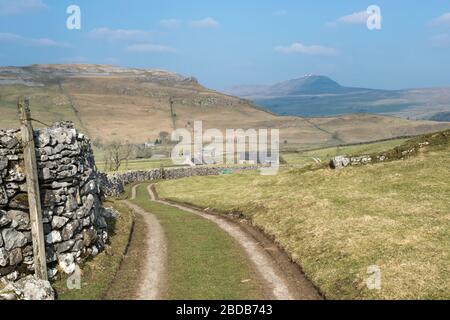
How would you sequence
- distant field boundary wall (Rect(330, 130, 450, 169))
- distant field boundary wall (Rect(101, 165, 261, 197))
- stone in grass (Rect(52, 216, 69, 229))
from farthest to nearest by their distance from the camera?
distant field boundary wall (Rect(101, 165, 261, 197)) → distant field boundary wall (Rect(330, 130, 450, 169)) → stone in grass (Rect(52, 216, 69, 229))

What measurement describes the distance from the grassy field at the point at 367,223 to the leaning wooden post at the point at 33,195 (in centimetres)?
1502

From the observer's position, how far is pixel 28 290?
22.4m

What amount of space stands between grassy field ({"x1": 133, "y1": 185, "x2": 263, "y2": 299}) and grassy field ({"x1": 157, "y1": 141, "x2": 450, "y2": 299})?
3743mm

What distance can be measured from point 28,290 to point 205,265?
10.7 meters

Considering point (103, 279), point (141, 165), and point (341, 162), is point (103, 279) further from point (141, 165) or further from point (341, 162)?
point (141, 165)

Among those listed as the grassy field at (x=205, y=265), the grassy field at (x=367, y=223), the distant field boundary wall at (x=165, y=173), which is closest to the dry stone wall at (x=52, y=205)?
the grassy field at (x=205, y=265)

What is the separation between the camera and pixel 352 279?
24.2m

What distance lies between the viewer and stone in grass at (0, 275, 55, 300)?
71.6 feet

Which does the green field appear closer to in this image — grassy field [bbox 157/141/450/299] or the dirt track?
grassy field [bbox 157/141/450/299]

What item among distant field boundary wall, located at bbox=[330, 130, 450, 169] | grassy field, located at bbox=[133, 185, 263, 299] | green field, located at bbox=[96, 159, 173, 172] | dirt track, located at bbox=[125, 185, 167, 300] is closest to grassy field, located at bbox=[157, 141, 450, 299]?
distant field boundary wall, located at bbox=[330, 130, 450, 169]

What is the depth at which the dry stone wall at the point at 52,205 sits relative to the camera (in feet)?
80.8

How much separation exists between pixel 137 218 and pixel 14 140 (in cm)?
2219

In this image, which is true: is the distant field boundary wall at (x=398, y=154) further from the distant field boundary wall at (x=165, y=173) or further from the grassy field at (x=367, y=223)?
the distant field boundary wall at (x=165, y=173)

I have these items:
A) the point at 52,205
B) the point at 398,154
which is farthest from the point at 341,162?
the point at 52,205
